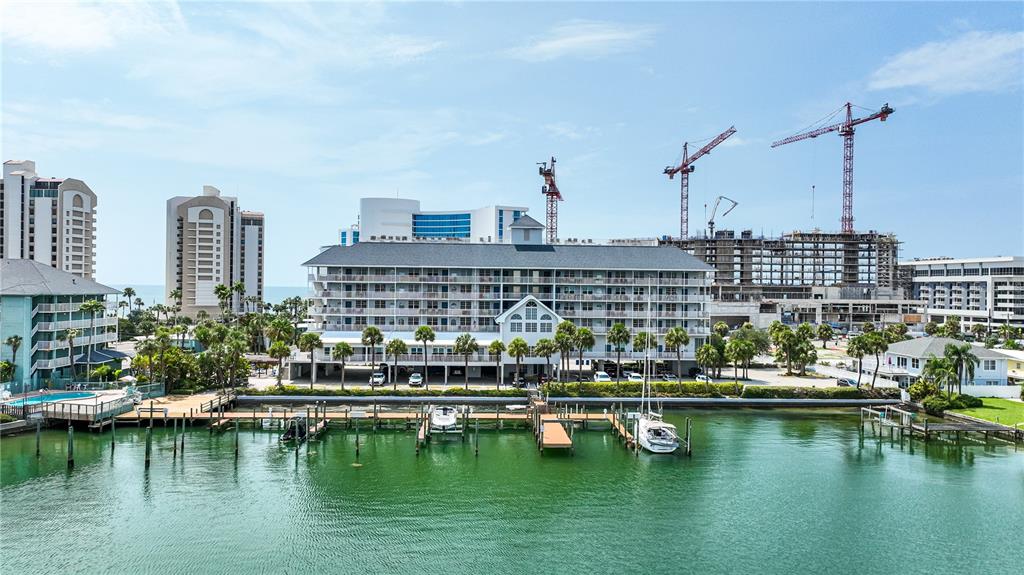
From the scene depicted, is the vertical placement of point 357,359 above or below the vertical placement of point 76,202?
below

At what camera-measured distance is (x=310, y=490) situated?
47.8 metres

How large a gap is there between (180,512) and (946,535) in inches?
1872

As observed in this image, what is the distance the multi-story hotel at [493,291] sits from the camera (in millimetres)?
94688

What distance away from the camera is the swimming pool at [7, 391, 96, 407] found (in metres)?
66.2

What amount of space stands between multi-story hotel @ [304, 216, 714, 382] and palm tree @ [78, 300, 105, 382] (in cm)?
2551

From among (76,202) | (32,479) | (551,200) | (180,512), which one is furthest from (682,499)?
(76,202)

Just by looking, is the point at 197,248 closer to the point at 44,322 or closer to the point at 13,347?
the point at 44,322

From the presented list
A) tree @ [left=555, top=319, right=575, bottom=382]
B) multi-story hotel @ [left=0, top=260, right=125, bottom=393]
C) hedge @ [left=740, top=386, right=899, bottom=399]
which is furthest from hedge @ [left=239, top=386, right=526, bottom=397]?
hedge @ [left=740, top=386, right=899, bottom=399]

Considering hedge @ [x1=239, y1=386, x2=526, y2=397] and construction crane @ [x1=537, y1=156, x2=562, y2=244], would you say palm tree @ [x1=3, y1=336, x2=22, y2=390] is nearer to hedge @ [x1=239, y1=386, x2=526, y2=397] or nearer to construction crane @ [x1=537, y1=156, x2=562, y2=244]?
hedge @ [x1=239, y1=386, x2=526, y2=397]

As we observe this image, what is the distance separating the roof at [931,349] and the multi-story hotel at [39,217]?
16251 centimetres

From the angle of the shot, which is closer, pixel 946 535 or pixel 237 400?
pixel 946 535

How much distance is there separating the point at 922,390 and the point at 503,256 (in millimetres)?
55676

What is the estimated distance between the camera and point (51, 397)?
229ft

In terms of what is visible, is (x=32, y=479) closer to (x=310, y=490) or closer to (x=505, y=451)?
(x=310, y=490)
